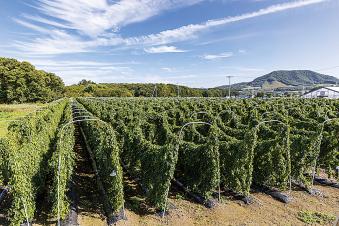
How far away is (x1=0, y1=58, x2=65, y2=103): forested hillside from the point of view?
235ft

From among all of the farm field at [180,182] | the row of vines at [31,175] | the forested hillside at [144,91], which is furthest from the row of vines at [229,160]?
the forested hillside at [144,91]

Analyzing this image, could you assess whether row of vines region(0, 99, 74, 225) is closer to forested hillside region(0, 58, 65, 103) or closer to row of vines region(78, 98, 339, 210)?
row of vines region(78, 98, 339, 210)

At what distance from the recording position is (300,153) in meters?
13.9

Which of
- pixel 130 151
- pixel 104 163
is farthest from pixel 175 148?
pixel 130 151

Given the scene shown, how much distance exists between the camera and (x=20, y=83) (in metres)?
72.6

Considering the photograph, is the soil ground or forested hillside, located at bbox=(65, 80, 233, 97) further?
forested hillside, located at bbox=(65, 80, 233, 97)

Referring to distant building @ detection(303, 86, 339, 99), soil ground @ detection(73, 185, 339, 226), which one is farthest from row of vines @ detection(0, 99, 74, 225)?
distant building @ detection(303, 86, 339, 99)

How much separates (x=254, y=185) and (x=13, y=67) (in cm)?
7517

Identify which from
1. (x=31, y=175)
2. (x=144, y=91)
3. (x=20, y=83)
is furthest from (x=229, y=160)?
(x=144, y=91)

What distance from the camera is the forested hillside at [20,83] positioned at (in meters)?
71.6

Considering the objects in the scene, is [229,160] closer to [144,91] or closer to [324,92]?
[324,92]

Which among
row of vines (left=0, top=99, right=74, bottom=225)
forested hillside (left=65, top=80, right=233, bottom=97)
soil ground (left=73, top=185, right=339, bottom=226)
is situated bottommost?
soil ground (left=73, top=185, right=339, bottom=226)

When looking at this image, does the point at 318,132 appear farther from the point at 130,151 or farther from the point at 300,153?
the point at 130,151

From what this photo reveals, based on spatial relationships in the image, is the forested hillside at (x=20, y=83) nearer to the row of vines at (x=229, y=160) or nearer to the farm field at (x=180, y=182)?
the farm field at (x=180, y=182)
